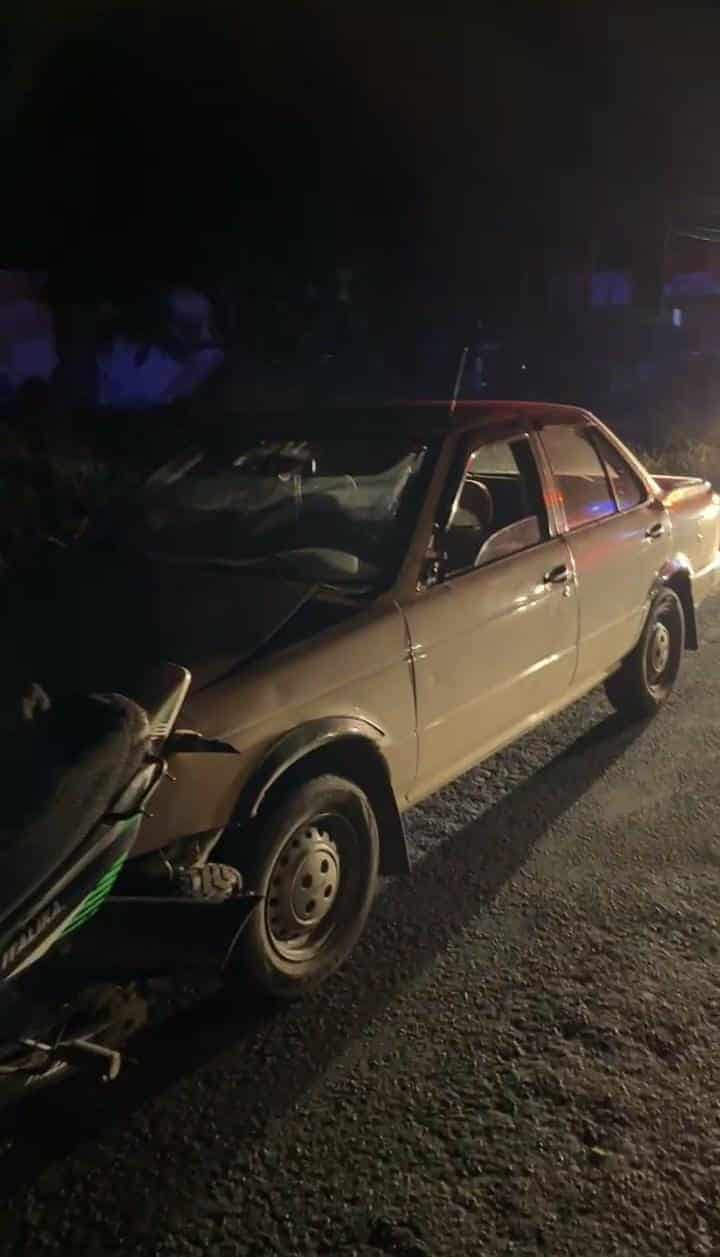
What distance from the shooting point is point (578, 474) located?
4.68 meters

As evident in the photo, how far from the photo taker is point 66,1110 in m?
2.50

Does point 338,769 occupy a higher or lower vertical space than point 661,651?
higher

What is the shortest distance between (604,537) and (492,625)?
1.17 metres

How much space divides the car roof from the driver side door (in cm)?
13

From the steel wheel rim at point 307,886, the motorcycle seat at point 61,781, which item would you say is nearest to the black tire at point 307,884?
the steel wheel rim at point 307,886

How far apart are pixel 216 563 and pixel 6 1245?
6.86ft

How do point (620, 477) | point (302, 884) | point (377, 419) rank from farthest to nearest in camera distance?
point (620, 477)
point (377, 419)
point (302, 884)

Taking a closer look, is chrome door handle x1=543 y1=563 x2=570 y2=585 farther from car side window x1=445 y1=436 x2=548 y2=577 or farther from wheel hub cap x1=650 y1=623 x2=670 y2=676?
wheel hub cap x1=650 y1=623 x2=670 y2=676

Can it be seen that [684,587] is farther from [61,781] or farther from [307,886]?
[61,781]

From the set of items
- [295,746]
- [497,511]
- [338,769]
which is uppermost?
[497,511]

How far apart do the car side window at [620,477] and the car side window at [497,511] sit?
0.58m

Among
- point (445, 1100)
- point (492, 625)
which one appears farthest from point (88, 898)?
point (492, 625)

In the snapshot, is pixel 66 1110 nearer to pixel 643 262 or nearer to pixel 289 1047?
pixel 289 1047

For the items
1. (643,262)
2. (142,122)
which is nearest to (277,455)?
(142,122)
